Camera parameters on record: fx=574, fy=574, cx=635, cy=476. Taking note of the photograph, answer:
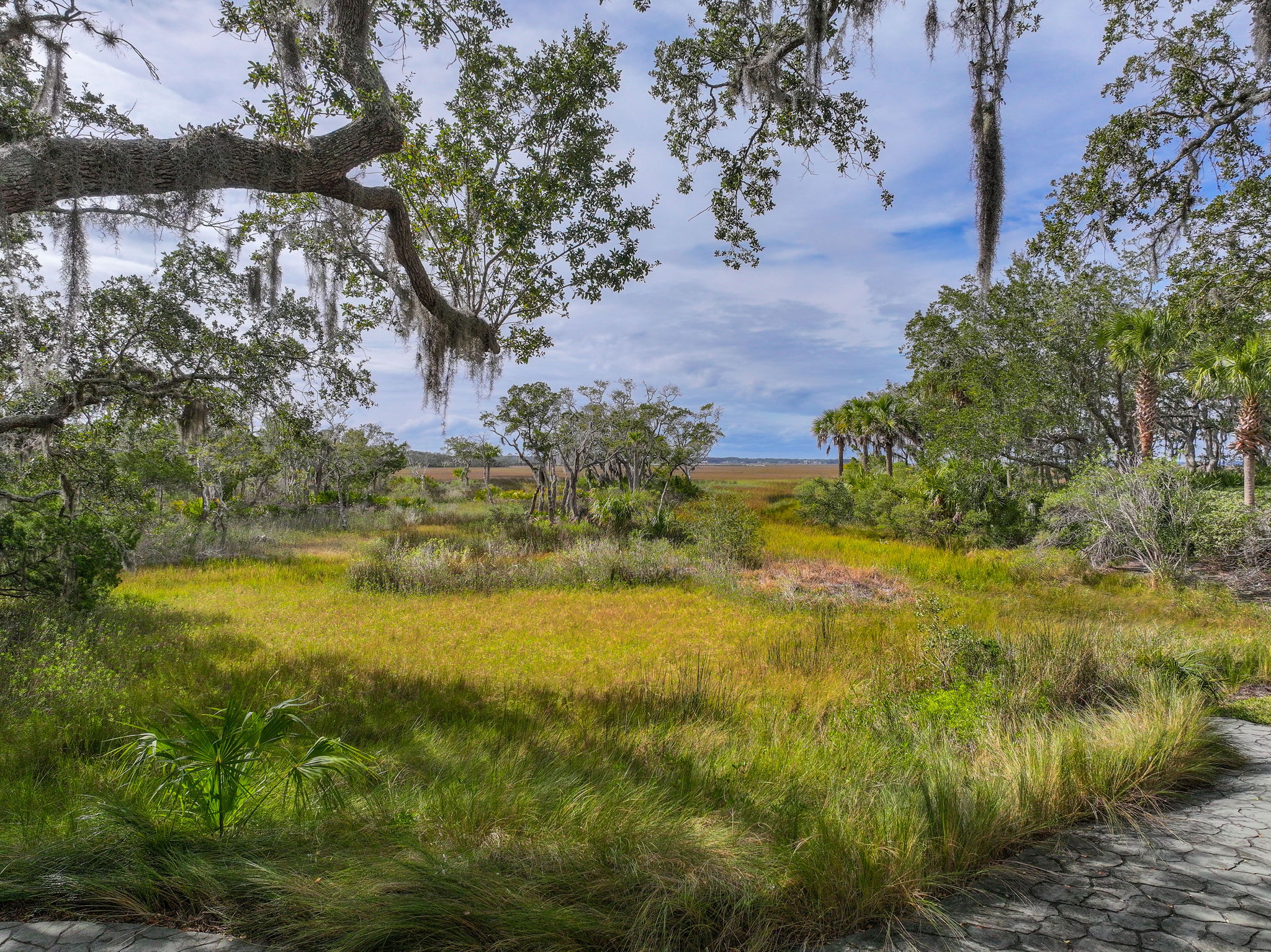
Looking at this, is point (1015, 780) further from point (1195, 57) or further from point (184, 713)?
point (1195, 57)

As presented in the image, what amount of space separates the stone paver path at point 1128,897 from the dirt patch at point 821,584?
24.8 feet

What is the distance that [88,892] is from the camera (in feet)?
7.45

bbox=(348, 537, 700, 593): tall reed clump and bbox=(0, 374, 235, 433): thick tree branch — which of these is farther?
bbox=(348, 537, 700, 593): tall reed clump

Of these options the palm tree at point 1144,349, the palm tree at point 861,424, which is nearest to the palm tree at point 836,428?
the palm tree at point 861,424

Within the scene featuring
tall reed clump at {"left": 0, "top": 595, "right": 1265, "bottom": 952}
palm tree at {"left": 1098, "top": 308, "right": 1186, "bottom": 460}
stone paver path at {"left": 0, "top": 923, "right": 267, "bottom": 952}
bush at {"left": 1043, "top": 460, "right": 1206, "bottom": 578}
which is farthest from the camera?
palm tree at {"left": 1098, "top": 308, "right": 1186, "bottom": 460}

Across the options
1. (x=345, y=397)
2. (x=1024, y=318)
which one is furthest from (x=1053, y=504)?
(x=345, y=397)

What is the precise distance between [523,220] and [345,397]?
340 centimetres

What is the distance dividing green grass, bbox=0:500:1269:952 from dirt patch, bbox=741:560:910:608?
2.04 m

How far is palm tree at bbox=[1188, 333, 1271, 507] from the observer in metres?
13.5

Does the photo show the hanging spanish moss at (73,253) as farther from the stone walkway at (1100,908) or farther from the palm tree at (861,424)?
the palm tree at (861,424)

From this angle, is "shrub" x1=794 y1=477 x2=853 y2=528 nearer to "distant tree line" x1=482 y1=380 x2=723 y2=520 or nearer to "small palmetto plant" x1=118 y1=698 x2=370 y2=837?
"distant tree line" x1=482 y1=380 x2=723 y2=520

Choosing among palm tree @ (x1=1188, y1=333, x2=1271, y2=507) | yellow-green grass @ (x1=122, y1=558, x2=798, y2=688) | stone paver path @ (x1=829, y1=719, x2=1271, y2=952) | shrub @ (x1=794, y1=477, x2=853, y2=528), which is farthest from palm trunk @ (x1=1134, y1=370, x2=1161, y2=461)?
stone paver path @ (x1=829, y1=719, x2=1271, y2=952)

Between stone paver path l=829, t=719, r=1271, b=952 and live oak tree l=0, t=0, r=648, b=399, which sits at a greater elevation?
live oak tree l=0, t=0, r=648, b=399

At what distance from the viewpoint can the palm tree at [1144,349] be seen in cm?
1611
